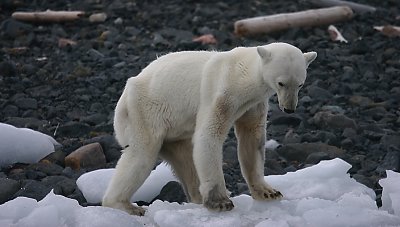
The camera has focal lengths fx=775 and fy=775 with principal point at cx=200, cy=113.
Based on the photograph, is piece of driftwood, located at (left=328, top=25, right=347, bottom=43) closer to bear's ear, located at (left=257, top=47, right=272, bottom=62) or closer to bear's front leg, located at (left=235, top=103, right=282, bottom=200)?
bear's front leg, located at (left=235, top=103, right=282, bottom=200)

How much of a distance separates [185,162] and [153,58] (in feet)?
25.2

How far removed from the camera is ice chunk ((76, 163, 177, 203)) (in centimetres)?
672

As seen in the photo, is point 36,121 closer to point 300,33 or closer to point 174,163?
point 174,163

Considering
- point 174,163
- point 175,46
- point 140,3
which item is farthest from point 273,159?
point 140,3

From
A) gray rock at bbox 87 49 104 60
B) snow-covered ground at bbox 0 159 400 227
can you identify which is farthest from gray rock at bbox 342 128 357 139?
gray rock at bbox 87 49 104 60

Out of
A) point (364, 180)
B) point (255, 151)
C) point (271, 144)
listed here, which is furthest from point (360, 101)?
point (255, 151)

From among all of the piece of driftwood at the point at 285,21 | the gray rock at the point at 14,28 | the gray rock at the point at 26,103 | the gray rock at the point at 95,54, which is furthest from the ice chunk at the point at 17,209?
the gray rock at the point at 14,28

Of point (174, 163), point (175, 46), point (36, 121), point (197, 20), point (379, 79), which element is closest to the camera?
point (174, 163)

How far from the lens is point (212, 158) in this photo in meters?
5.23

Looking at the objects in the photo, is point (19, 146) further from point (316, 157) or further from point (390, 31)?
point (390, 31)

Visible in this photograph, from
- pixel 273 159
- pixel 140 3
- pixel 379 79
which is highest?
pixel 273 159

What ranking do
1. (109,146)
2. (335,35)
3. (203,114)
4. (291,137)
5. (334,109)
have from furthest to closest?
(335,35) < (334,109) < (291,137) < (109,146) < (203,114)

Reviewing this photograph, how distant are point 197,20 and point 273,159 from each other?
857 cm

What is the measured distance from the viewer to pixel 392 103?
10578 mm
